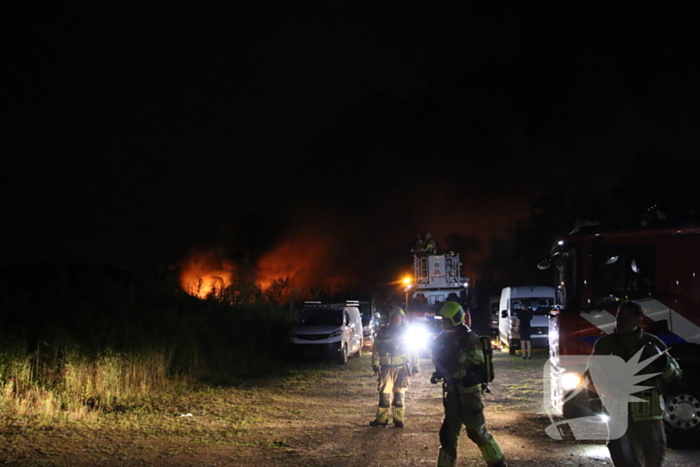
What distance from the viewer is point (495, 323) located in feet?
82.3

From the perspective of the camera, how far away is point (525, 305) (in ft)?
61.4

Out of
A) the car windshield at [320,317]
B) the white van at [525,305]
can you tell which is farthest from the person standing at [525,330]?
the car windshield at [320,317]

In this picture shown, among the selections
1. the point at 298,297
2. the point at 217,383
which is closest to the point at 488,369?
the point at 217,383

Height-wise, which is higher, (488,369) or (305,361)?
(488,369)

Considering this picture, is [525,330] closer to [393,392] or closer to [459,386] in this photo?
[393,392]

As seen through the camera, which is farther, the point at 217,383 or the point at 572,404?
the point at 217,383

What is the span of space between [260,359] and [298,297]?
10178 mm

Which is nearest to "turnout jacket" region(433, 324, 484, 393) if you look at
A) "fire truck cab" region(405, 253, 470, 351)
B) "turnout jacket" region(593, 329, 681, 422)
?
"turnout jacket" region(593, 329, 681, 422)

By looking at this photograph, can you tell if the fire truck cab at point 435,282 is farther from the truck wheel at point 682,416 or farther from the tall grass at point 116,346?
the truck wheel at point 682,416

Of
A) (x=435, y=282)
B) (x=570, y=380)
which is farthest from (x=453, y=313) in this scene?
(x=435, y=282)

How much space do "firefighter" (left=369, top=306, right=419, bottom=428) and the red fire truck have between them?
2.06m

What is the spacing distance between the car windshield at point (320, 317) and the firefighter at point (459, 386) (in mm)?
12582

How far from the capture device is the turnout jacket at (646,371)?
4699 millimetres

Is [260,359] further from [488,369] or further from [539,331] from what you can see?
[488,369]
